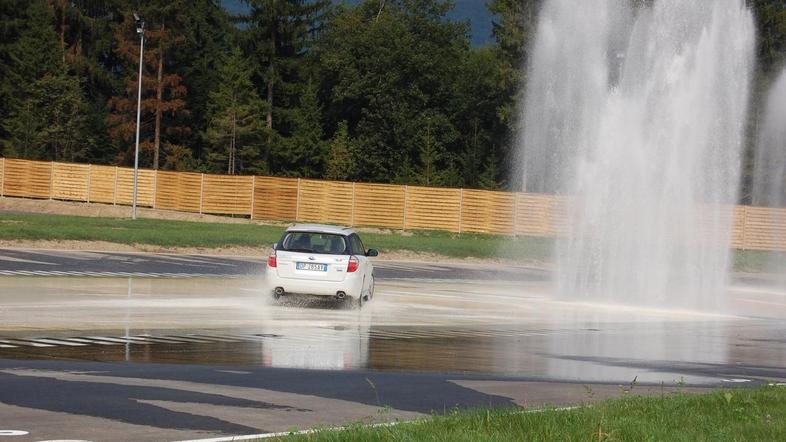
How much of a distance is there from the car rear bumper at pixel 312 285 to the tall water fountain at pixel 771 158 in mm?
51580

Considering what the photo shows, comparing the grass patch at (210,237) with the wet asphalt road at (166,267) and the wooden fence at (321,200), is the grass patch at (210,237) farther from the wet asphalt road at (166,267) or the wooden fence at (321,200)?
the wet asphalt road at (166,267)

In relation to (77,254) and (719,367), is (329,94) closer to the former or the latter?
(77,254)

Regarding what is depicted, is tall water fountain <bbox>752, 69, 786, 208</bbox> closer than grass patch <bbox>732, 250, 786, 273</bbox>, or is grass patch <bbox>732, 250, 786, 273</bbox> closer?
grass patch <bbox>732, 250, 786, 273</bbox>

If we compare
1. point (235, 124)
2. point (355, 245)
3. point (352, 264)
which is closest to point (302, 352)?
point (352, 264)

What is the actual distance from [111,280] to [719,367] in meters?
16.3

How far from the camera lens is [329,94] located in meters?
102

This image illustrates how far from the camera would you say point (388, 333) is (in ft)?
68.8

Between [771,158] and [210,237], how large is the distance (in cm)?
4132

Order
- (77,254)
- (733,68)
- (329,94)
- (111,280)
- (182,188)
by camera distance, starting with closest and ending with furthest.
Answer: (111,280) → (733,68) → (77,254) → (182,188) → (329,94)

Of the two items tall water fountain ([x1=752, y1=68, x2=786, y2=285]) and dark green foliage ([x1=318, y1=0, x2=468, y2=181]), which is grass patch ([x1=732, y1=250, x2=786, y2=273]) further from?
dark green foliage ([x1=318, y1=0, x2=468, y2=181])

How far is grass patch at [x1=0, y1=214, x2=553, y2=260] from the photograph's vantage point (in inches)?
1762

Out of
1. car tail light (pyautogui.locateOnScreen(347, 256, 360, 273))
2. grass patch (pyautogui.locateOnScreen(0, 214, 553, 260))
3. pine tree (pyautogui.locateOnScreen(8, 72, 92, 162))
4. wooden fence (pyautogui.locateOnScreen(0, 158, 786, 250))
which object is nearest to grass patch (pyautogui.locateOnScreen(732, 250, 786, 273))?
wooden fence (pyautogui.locateOnScreen(0, 158, 786, 250))

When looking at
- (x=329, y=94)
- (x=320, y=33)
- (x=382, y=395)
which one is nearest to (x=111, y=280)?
(x=382, y=395)

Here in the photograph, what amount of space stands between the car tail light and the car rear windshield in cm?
21
